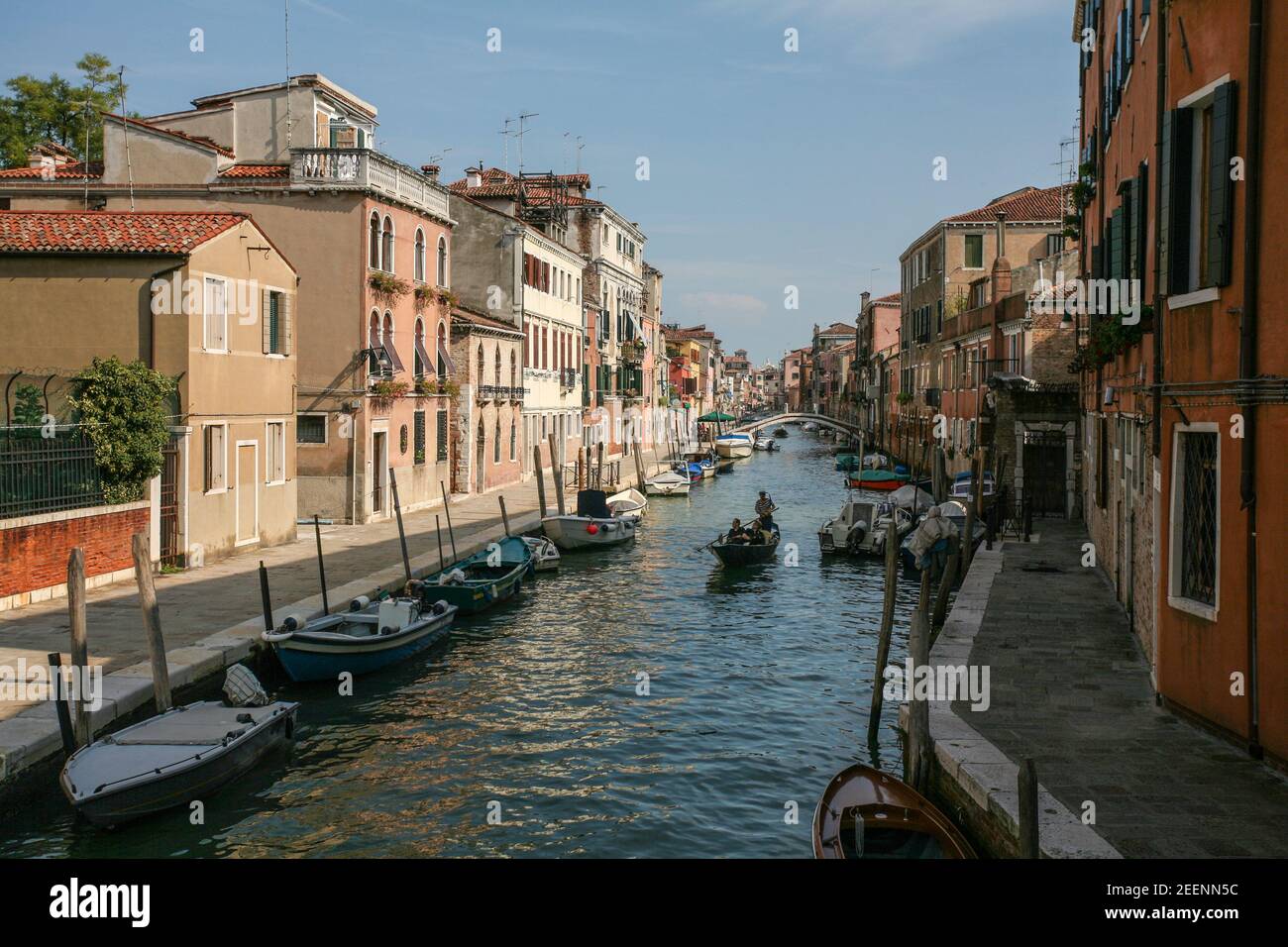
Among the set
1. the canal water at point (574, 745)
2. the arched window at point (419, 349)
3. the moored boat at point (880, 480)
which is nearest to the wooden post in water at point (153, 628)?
the canal water at point (574, 745)

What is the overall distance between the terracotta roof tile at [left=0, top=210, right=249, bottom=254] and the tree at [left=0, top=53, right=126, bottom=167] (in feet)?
60.5

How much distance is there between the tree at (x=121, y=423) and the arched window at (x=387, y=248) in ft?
32.3

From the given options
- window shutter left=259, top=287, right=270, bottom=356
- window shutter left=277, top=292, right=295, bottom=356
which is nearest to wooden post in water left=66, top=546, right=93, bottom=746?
window shutter left=259, top=287, right=270, bottom=356

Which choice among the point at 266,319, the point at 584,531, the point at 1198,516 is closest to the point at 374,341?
the point at 266,319

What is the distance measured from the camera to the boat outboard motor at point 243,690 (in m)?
12.1

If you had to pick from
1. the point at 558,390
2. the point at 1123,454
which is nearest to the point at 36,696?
the point at 1123,454

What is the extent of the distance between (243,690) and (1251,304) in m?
10.2

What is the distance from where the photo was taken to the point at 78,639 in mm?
10820

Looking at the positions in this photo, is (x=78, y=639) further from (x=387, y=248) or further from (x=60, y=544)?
(x=387, y=248)

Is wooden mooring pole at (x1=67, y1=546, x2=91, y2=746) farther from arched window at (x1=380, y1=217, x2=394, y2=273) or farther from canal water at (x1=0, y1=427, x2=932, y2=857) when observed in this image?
arched window at (x1=380, y1=217, x2=394, y2=273)

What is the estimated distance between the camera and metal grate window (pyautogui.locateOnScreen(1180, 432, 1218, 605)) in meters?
9.59

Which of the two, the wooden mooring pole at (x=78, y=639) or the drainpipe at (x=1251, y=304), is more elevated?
the drainpipe at (x=1251, y=304)

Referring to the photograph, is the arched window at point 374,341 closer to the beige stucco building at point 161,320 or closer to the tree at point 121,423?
the beige stucco building at point 161,320

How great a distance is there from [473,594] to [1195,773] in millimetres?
13530
